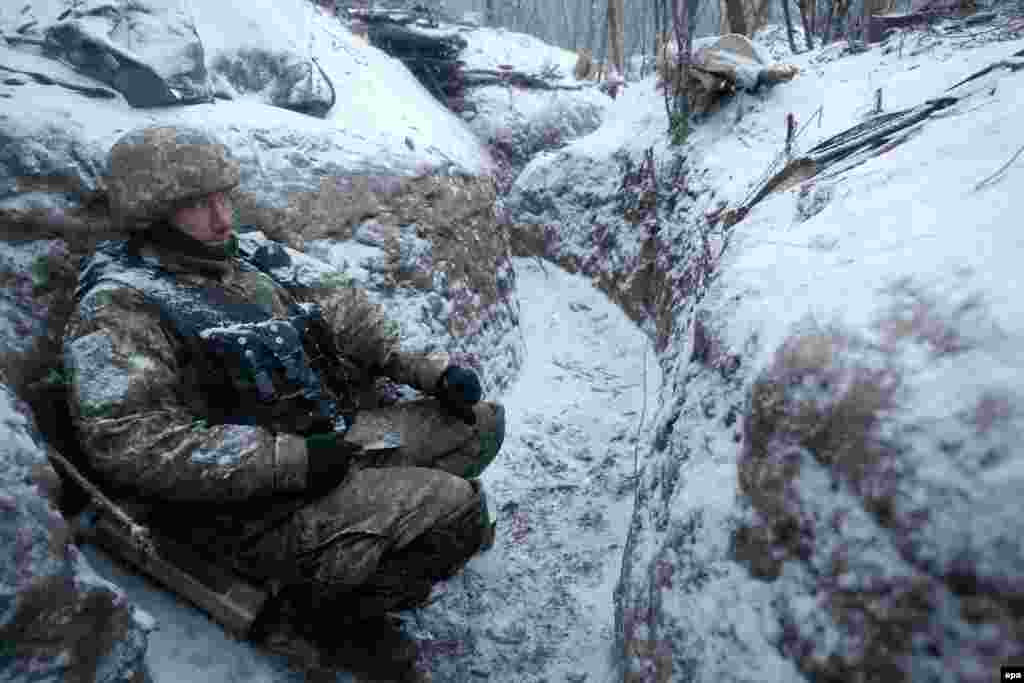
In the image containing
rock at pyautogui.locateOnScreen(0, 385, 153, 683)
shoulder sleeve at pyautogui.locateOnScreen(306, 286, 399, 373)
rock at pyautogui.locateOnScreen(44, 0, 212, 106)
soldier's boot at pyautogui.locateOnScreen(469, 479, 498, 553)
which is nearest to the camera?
rock at pyautogui.locateOnScreen(0, 385, 153, 683)

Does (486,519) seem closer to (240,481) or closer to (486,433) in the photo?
(486,433)

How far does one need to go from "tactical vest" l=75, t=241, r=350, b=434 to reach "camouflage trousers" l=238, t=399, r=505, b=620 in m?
0.36

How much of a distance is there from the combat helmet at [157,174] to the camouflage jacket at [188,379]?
131 mm

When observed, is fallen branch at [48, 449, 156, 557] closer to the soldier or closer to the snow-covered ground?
the soldier

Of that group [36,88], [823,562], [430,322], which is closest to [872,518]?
[823,562]

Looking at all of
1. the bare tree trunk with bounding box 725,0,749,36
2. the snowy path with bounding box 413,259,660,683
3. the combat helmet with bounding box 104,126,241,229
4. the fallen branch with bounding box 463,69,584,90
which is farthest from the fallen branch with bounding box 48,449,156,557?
the fallen branch with bounding box 463,69,584,90

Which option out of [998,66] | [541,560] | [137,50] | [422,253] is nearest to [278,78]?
[137,50]

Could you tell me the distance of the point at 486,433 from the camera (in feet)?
8.54

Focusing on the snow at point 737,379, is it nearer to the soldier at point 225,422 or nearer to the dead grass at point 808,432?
the dead grass at point 808,432

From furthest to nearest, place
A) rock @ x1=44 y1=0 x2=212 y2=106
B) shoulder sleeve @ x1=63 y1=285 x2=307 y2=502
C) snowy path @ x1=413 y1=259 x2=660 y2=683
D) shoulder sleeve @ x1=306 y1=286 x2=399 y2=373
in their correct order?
rock @ x1=44 y1=0 x2=212 y2=106 < shoulder sleeve @ x1=306 y1=286 x2=399 y2=373 < snowy path @ x1=413 y1=259 x2=660 y2=683 < shoulder sleeve @ x1=63 y1=285 x2=307 y2=502

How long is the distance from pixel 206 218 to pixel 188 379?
59 centimetres

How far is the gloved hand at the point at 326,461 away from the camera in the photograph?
191 cm

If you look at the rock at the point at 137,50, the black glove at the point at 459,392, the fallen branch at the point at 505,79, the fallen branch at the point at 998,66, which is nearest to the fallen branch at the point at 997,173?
the fallen branch at the point at 998,66

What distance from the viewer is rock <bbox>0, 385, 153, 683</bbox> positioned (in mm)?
1334
